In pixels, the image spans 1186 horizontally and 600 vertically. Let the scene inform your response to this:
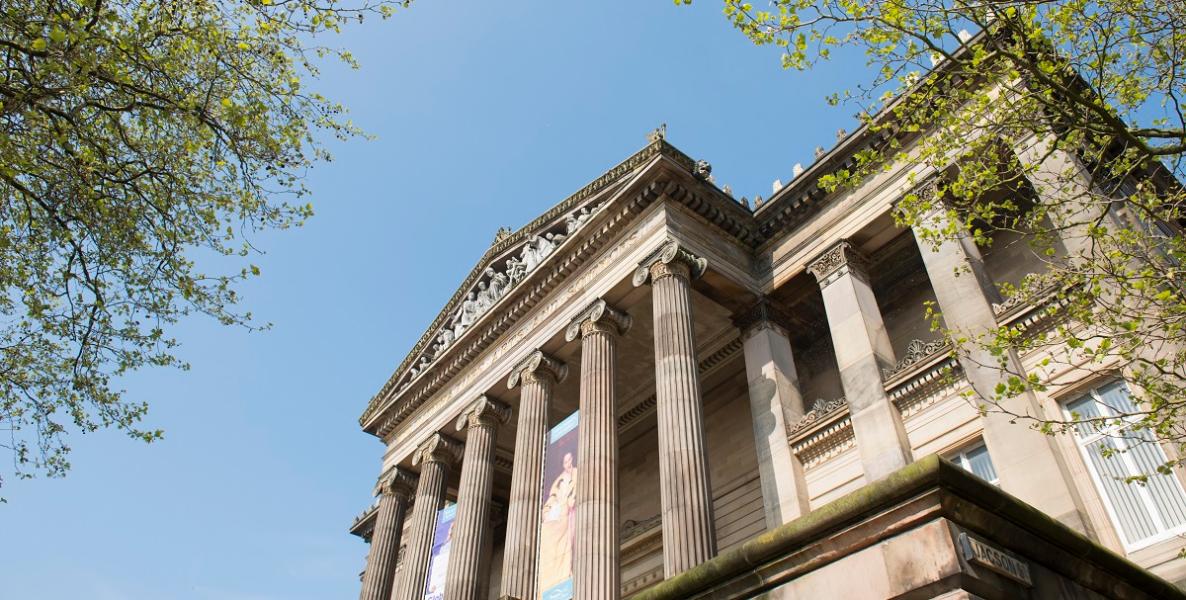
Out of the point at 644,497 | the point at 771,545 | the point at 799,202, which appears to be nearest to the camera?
the point at 771,545

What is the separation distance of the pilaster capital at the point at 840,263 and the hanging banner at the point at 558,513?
722 centimetres

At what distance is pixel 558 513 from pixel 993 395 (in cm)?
967

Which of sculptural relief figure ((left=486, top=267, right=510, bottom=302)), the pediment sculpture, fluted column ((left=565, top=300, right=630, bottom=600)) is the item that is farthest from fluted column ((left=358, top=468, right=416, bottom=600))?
fluted column ((left=565, top=300, right=630, bottom=600))

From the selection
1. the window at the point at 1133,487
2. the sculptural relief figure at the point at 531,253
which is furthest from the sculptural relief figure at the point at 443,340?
the window at the point at 1133,487

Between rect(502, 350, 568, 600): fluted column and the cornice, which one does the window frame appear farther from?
rect(502, 350, 568, 600): fluted column

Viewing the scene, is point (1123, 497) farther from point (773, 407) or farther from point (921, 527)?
point (921, 527)

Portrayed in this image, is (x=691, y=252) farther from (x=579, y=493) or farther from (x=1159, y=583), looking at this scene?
(x=1159, y=583)

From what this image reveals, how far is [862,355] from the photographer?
1850 cm

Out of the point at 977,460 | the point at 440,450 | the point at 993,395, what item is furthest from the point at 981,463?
the point at 440,450

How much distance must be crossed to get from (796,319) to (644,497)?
8587mm

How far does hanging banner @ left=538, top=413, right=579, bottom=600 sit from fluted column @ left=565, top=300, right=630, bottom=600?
38 cm

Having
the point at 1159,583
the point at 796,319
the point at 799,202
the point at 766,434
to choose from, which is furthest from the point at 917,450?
the point at 1159,583

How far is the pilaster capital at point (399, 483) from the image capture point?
1174 inches

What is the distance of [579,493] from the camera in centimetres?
1848
